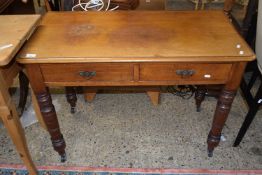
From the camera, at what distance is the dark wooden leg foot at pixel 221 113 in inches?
44.8

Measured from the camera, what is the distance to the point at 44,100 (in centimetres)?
112

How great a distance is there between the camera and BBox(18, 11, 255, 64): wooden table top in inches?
38.7

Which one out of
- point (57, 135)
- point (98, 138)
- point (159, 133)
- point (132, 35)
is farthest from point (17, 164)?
point (132, 35)

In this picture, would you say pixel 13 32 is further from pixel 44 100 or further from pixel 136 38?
pixel 136 38

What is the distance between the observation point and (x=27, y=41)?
109cm

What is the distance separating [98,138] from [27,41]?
2.50ft

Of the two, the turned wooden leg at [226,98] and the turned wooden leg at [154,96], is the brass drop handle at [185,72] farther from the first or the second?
the turned wooden leg at [154,96]

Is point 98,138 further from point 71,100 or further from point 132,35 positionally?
point 132,35

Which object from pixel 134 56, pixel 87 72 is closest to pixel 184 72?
pixel 134 56

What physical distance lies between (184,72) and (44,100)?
63 cm

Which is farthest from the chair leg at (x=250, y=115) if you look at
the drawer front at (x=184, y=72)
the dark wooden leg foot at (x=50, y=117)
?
the dark wooden leg foot at (x=50, y=117)

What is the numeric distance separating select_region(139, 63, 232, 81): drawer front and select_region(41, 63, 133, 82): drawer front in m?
0.08

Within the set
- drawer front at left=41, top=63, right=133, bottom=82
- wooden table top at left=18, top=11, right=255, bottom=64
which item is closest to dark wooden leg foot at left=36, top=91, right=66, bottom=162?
drawer front at left=41, top=63, right=133, bottom=82

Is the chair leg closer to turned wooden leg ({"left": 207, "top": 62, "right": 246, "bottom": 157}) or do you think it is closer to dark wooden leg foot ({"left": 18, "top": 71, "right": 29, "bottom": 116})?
turned wooden leg ({"left": 207, "top": 62, "right": 246, "bottom": 157})
